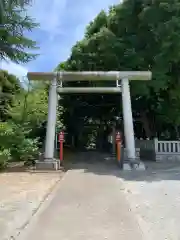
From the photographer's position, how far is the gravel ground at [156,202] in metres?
4.36

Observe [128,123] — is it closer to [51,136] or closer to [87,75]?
[87,75]

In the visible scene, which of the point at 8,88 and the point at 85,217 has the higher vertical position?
the point at 8,88

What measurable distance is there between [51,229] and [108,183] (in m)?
3.99

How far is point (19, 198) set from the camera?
6367 millimetres

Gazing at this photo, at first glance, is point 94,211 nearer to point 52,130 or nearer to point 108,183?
point 108,183

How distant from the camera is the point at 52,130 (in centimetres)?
1256

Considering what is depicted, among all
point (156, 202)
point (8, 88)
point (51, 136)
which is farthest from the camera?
point (8, 88)

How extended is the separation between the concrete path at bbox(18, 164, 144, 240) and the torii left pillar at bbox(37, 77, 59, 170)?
14.5 ft

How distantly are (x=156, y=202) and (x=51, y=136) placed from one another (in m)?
7.07

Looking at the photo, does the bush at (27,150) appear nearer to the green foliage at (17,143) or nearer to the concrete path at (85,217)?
the green foliage at (17,143)

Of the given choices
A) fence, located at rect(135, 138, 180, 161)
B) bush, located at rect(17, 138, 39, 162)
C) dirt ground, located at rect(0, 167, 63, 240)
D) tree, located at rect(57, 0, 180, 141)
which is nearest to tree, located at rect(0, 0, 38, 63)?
dirt ground, located at rect(0, 167, 63, 240)

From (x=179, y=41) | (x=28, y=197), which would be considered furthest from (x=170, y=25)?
(x=28, y=197)

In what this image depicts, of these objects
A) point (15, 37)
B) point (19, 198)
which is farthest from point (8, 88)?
point (19, 198)

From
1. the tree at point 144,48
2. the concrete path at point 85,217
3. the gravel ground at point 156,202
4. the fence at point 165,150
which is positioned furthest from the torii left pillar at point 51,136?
the fence at point 165,150
